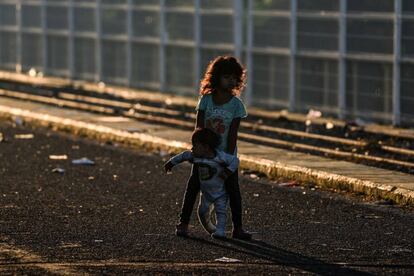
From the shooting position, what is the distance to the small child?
12.2 meters

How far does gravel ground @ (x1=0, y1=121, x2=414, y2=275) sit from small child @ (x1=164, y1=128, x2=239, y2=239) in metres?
0.21

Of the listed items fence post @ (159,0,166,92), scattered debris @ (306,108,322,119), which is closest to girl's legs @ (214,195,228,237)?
scattered debris @ (306,108,322,119)

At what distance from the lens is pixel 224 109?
1227 centimetres

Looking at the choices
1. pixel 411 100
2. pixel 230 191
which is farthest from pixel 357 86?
pixel 230 191

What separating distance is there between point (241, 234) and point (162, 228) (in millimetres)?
883

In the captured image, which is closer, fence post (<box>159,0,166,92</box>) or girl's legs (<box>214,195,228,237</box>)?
girl's legs (<box>214,195,228,237</box>)

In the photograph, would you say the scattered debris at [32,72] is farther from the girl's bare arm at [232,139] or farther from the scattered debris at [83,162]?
the girl's bare arm at [232,139]

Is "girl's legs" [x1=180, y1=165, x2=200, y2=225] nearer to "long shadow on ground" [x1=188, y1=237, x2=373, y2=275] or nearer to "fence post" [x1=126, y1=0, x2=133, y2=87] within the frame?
"long shadow on ground" [x1=188, y1=237, x2=373, y2=275]

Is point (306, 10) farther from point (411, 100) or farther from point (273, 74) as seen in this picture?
point (411, 100)

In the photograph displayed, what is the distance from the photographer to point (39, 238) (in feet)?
39.1

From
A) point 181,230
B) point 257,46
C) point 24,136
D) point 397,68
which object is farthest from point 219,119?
point 257,46

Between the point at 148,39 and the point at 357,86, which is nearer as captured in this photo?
the point at 357,86

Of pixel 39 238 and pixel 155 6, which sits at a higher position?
pixel 155 6

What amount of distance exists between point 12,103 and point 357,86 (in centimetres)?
731
